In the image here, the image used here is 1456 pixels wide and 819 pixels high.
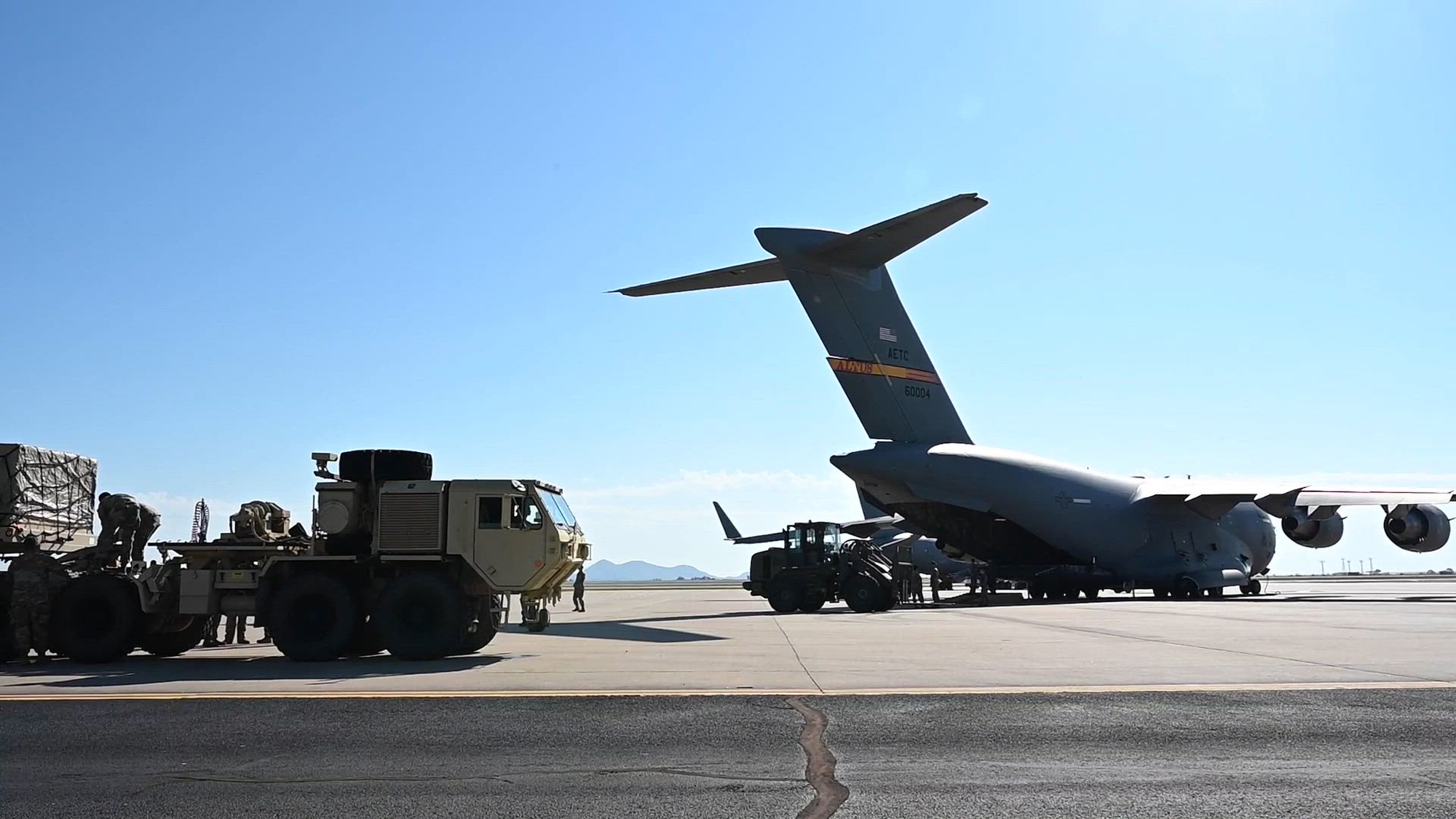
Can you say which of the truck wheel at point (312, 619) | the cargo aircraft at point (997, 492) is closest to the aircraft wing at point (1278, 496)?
the cargo aircraft at point (997, 492)

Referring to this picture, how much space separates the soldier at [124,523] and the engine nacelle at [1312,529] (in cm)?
3541

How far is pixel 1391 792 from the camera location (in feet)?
20.2

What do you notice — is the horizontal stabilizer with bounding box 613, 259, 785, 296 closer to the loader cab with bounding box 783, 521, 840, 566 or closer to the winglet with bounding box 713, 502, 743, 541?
the loader cab with bounding box 783, 521, 840, 566

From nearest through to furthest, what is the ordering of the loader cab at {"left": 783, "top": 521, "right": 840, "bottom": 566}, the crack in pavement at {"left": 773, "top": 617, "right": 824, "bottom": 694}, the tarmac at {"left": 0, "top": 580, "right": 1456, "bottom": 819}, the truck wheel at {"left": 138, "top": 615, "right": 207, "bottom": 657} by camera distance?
the tarmac at {"left": 0, "top": 580, "right": 1456, "bottom": 819} → the crack in pavement at {"left": 773, "top": 617, "right": 824, "bottom": 694} → the truck wheel at {"left": 138, "top": 615, "right": 207, "bottom": 657} → the loader cab at {"left": 783, "top": 521, "right": 840, "bottom": 566}

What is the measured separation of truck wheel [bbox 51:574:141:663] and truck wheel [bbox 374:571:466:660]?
363 centimetres

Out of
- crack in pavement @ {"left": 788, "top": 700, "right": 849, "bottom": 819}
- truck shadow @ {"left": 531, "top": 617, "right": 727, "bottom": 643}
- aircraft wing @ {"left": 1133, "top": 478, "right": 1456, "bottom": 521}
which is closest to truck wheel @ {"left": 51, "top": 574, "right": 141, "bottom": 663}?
truck shadow @ {"left": 531, "top": 617, "right": 727, "bottom": 643}

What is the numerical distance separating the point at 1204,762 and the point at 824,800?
270cm

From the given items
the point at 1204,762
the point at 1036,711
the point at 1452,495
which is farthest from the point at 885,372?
the point at 1204,762

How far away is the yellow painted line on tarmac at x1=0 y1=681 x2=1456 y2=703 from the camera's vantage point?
10.5m

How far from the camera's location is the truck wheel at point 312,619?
15336mm

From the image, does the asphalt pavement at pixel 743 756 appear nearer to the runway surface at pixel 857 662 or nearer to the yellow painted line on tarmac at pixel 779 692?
the yellow painted line on tarmac at pixel 779 692

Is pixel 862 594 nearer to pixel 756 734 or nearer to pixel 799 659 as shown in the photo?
pixel 799 659

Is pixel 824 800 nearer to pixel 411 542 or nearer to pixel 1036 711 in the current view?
pixel 1036 711

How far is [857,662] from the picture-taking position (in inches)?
548
